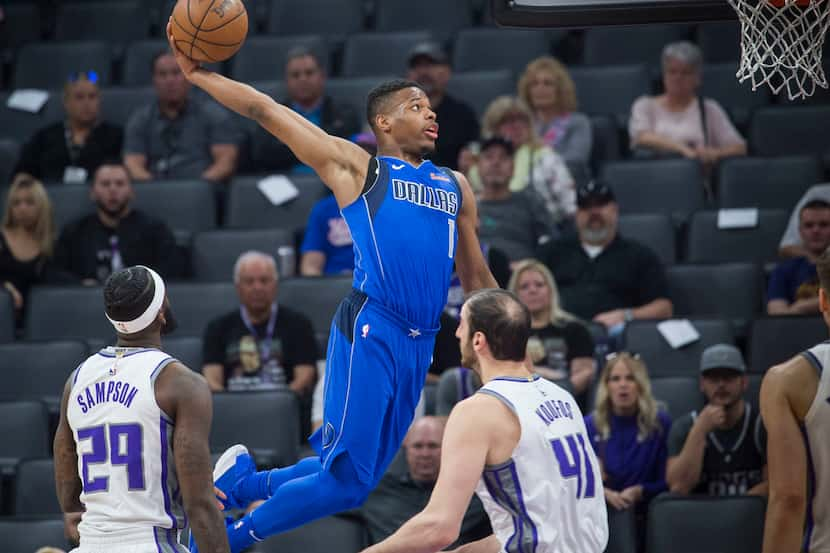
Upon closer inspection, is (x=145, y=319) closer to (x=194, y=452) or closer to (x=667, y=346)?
(x=194, y=452)

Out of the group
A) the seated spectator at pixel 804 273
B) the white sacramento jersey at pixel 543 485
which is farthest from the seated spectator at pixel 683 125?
the white sacramento jersey at pixel 543 485

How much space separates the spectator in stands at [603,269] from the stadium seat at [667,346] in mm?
248

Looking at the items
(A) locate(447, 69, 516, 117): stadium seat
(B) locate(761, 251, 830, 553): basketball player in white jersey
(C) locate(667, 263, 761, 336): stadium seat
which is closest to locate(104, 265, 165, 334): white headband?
(B) locate(761, 251, 830, 553): basketball player in white jersey

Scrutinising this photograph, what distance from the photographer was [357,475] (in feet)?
18.4

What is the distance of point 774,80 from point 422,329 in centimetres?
656

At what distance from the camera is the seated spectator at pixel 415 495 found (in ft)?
25.4

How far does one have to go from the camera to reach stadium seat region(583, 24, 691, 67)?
11.9 m

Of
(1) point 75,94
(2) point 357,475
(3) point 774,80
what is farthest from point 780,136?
(2) point 357,475

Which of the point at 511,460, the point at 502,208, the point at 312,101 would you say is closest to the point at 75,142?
the point at 312,101

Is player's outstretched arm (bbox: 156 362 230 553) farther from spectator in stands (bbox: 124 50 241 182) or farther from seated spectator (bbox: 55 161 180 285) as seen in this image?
spectator in stands (bbox: 124 50 241 182)

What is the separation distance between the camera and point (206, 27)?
5.53 meters

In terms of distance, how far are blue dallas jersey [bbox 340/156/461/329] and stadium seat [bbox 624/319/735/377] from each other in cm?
361

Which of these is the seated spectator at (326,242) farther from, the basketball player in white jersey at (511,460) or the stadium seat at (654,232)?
the basketball player in white jersey at (511,460)

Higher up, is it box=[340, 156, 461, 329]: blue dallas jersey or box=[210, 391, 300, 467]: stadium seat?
box=[340, 156, 461, 329]: blue dallas jersey
